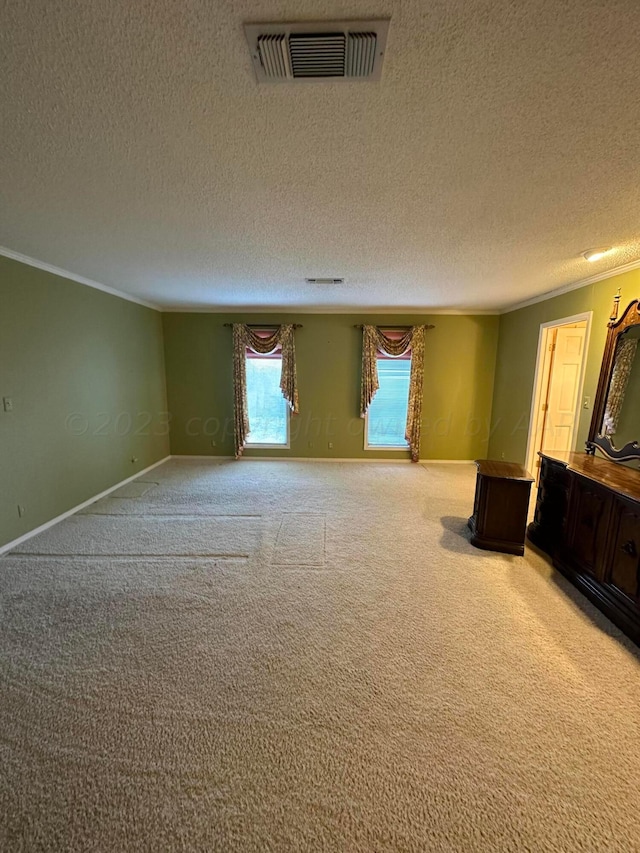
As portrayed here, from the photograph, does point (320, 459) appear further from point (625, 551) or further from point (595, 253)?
point (595, 253)

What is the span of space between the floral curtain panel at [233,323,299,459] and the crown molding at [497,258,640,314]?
3342 mm

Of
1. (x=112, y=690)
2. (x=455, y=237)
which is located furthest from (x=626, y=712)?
(x=455, y=237)

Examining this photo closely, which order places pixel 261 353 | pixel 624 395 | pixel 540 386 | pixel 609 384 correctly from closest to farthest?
pixel 624 395 < pixel 609 384 < pixel 540 386 < pixel 261 353

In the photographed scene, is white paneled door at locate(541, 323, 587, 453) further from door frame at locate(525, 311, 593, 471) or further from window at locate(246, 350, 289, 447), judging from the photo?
window at locate(246, 350, 289, 447)

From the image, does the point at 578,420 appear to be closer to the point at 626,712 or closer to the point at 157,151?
the point at 626,712

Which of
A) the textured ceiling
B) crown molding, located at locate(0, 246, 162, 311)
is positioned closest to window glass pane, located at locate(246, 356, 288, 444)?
crown molding, located at locate(0, 246, 162, 311)

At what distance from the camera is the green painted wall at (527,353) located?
10.0 ft

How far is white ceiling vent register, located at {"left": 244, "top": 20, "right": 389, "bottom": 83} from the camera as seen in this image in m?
0.91

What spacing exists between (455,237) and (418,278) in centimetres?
106

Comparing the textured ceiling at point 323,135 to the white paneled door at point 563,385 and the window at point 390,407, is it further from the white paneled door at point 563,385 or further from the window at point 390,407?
the window at point 390,407

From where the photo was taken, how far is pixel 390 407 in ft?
17.7

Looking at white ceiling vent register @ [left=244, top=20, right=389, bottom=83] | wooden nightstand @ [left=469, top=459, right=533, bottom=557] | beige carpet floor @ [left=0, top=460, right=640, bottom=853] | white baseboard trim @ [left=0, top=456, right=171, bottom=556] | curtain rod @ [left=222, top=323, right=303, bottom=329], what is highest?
white ceiling vent register @ [left=244, top=20, right=389, bottom=83]

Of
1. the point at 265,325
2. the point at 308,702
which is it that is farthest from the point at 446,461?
the point at 308,702

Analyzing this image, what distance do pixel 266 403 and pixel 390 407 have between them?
83.2 inches
